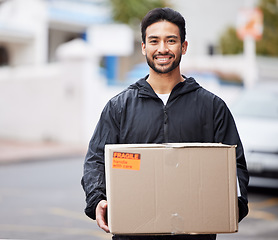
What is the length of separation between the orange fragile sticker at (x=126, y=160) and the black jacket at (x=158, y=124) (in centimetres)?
27

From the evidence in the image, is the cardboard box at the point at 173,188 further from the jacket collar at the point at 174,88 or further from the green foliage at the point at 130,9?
the green foliage at the point at 130,9

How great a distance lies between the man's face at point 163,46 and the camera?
2.70 meters

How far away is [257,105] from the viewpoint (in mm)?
10578

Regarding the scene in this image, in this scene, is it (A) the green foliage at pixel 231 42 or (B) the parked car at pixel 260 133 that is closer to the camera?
(B) the parked car at pixel 260 133

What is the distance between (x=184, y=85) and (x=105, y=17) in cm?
2969

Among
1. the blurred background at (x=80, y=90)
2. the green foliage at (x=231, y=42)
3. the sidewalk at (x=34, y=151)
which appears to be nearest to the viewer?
the blurred background at (x=80, y=90)

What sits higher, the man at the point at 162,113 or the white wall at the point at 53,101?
the man at the point at 162,113

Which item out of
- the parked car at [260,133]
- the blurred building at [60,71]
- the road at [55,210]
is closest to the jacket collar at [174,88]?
the road at [55,210]

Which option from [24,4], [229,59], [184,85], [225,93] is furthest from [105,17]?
[184,85]

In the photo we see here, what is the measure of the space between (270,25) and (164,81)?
3317 cm

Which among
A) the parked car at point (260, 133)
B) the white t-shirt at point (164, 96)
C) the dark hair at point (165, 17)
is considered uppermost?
the dark hair at point (165, 17)

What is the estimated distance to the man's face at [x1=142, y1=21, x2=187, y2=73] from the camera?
2.70m

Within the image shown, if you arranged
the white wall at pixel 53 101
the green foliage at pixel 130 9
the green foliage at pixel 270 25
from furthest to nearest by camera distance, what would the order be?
the green foliage at pixel 270 25 < the green foliage at pixel 130 9 < the white wall at pixel 53 101

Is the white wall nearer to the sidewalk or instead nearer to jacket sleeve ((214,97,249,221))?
the sidewalk
